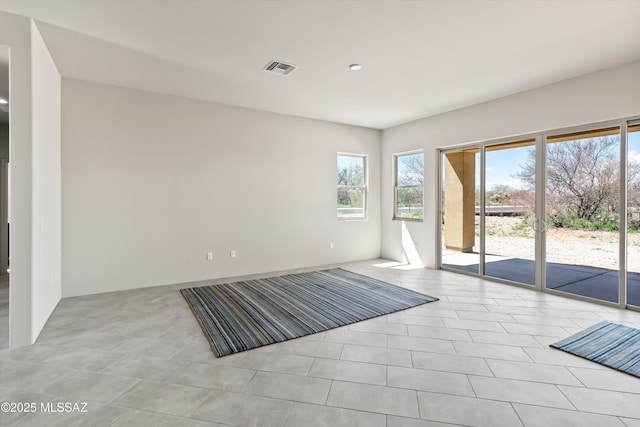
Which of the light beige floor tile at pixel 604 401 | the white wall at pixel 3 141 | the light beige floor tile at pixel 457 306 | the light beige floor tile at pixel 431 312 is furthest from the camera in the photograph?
the white wall at pixel 3 141

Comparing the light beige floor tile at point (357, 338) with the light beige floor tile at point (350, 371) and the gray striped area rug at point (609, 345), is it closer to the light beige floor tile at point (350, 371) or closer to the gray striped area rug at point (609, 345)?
the light beige floor tile at point (350, 371)

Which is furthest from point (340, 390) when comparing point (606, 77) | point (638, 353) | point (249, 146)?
point (606, 77)

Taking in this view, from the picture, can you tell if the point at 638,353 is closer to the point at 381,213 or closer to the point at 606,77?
the point at 606,77

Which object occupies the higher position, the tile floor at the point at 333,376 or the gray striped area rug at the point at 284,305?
the gray striped area rug at the point at 284,305

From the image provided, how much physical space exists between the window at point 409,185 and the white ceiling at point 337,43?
1.76m

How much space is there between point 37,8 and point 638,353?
570 cm

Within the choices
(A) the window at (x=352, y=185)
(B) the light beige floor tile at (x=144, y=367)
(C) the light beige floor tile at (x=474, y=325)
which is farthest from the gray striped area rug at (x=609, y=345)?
(A) the window at (x=352, y=185)

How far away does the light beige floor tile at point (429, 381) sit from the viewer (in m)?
2.09

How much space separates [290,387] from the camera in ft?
6.97

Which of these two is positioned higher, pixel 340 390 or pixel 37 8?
pixel 37 8

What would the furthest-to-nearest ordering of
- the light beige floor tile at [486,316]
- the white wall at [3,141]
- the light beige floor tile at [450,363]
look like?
the white wall at [3,141], the light beige floor tile at [486,316], the light beige floor tile at [450,363]

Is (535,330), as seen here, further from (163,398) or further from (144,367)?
(144,367)

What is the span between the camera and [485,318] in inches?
132

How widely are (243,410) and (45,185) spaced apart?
3.07m
